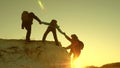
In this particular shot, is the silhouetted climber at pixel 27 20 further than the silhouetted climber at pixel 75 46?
No

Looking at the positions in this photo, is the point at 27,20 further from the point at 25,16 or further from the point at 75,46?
the point at 75,46

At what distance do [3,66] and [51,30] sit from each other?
421cm

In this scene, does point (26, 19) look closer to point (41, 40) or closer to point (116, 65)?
point (41, 40)

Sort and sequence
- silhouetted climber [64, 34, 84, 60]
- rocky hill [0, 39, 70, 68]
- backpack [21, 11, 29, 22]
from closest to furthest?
rocky hill [0, 39, 70, 68] → backpack [21, 11, 29, 22] → silhouetted climber [64, 34, 84, 60]

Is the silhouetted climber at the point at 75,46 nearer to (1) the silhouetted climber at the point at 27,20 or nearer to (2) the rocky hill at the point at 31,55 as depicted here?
(2) the rocky hill at the point at 31,55

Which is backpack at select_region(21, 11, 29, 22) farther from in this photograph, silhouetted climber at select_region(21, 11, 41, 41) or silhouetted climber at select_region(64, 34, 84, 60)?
silhouetted climber at select_region(64, 34, 84, 60)

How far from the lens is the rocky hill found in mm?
14308

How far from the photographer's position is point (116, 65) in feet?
178

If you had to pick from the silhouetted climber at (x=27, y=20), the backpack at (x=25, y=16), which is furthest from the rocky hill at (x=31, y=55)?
the backpack at (x=25, y=16)

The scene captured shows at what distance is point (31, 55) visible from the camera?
14.9 m

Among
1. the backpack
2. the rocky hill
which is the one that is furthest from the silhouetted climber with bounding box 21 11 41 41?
the rocky hill

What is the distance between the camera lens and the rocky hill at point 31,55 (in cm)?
1431

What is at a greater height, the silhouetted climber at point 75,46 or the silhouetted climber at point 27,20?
the silhouetted climber at point 27,20

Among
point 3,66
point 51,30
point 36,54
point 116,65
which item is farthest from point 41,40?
point 116,65
